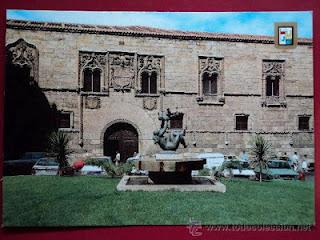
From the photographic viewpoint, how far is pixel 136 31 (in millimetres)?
6301

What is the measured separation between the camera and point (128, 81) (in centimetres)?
670

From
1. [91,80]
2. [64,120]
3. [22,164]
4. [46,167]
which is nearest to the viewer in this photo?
[22,164]

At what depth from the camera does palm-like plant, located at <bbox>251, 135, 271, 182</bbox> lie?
6.57m

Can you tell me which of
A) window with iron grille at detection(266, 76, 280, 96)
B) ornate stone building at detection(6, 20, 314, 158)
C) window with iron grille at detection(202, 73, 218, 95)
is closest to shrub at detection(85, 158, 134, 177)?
ornate stone building at detection(6, 20, 314, 158)

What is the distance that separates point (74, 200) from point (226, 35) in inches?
146

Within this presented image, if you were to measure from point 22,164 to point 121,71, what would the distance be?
2.31 meters

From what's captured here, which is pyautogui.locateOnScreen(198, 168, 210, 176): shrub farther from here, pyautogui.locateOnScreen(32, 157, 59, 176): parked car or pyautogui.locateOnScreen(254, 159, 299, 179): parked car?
pyautogui.locateOnScreen(32, 157, 59, 176): parked car

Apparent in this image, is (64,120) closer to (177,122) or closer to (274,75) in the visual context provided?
(177,122)

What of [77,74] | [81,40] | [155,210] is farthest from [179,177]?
[81,40]

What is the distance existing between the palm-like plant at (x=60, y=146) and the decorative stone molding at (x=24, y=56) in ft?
3.30

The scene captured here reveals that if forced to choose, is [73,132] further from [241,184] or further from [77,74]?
[241,184]

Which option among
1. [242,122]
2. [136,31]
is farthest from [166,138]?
[136,31]

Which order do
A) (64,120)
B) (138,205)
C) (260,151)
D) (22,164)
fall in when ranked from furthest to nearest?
(260,151) → (64,120) → (22,164) → (138,205)

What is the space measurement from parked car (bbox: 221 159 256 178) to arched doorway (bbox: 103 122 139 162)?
1.64 meters
